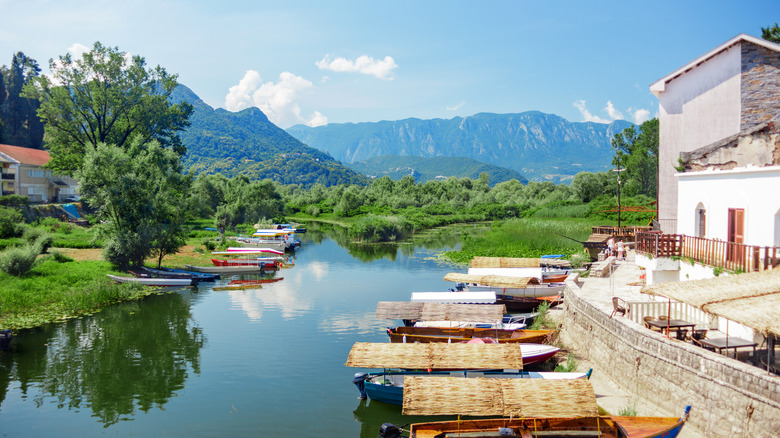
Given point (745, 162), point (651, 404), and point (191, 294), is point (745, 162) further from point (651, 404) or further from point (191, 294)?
point (191, 294)

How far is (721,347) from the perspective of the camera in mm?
12867

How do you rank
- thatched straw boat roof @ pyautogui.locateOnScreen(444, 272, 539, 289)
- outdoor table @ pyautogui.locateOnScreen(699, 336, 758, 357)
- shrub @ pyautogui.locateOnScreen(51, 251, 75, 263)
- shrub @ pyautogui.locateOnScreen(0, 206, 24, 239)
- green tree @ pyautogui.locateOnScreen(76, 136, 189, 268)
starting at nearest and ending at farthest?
outdoor table @ pyautogui.locateOnScreen(699, 336, 758, 357)
thatched straw boat roof @ pyautogui.locateOnScreen(444, 272, 539, 289)
shrub @ pyautogui.locateOnScreen(51, 251, 75, 263)
green tree @ pyautogui.locateOnScreen(76, 136, 189, 268)
shrub @ pyautogui.locateOnScreen(0, 206, 24, 239)

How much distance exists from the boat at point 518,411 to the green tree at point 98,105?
4954cm

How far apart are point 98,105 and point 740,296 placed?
57.0 meters

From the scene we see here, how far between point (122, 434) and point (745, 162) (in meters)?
21.3

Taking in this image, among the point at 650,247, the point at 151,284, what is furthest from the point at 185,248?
the point at 650,247

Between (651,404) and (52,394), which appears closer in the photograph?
(651,404)

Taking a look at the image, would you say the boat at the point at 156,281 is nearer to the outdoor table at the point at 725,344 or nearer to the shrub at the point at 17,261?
the shrub at the point at 17,261

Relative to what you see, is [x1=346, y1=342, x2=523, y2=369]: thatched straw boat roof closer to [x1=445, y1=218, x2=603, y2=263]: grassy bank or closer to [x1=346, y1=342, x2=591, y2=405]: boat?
[x1=346, y1=342, x2=591, y2=405]: boat

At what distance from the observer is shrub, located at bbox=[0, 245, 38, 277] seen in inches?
1171

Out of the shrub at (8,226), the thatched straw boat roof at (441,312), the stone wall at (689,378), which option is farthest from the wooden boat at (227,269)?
the stone wall at (689,378)

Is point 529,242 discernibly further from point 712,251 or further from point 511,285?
point 712,251

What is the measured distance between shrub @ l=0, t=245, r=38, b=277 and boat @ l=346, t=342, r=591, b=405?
23380 millimetres

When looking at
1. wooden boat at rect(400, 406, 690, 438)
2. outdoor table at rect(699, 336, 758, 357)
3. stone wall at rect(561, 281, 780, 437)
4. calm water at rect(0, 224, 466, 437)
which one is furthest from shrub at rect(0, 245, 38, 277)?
outdoor table at rect(699, 336, 758, 357)
